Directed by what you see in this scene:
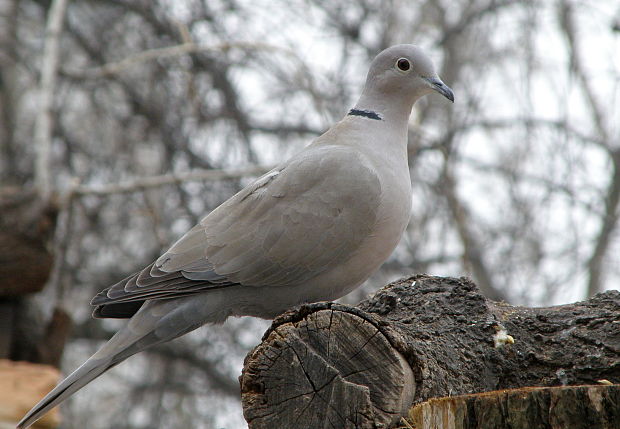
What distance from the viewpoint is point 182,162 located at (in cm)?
812

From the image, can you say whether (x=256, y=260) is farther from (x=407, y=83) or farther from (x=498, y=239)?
(x=498, y=239)

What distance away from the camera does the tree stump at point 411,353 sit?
262 centimetres

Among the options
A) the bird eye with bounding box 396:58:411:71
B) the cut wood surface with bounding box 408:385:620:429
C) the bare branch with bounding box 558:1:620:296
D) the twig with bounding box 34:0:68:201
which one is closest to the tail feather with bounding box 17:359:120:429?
the cut wood surface with bounding box 408:385:620:429

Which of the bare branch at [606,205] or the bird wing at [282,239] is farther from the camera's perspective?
the bare branch at [606,205]

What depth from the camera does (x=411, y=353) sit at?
109 inches

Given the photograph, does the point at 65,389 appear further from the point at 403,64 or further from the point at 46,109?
the point at 46,109

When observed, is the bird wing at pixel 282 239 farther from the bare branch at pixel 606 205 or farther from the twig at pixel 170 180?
the bare branch at pixel 606 205

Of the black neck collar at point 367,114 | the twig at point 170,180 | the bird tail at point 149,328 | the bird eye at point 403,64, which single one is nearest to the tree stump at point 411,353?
the bird tail at point 149,328

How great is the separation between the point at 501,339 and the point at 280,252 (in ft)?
3.66

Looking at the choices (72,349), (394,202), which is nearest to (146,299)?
(394,202)

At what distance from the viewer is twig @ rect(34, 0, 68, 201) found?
21.1 ft

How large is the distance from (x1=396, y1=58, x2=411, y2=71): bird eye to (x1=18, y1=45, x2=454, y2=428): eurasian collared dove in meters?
0.48

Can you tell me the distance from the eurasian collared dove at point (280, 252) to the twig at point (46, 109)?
2677 mm

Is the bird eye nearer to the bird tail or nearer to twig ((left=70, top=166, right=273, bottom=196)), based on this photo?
the bird tail
